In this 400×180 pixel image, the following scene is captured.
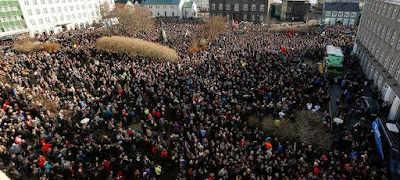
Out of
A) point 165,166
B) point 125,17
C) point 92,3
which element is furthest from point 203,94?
point 92,3

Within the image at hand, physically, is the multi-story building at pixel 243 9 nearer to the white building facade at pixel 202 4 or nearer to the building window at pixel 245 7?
the building window at pixel 245 7

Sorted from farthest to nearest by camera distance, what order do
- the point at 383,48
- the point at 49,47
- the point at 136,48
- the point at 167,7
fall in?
the point at 167,7
the point at 49,47
the point at 136,48
the point at 383,48

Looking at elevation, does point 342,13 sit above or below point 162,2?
below

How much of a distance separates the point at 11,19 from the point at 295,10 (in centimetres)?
6318

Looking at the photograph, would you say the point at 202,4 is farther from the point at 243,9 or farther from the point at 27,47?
the point at 27,47

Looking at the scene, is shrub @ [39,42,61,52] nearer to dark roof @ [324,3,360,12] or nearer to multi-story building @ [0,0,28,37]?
multi-story building @ [0,0,28,37]

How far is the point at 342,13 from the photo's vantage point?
5616cm

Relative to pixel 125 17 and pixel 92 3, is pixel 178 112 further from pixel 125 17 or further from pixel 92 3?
pixel 92 3

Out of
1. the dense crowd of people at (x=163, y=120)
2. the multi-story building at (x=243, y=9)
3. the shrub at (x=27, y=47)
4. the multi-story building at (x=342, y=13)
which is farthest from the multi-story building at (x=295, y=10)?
the shrub at (x=27, y=47)

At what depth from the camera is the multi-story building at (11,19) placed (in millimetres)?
44844

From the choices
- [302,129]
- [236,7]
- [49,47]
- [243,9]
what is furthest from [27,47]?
[243,9]

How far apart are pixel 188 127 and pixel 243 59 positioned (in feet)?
49.8

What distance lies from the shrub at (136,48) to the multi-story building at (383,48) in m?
20.6

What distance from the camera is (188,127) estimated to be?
15.6 meters
